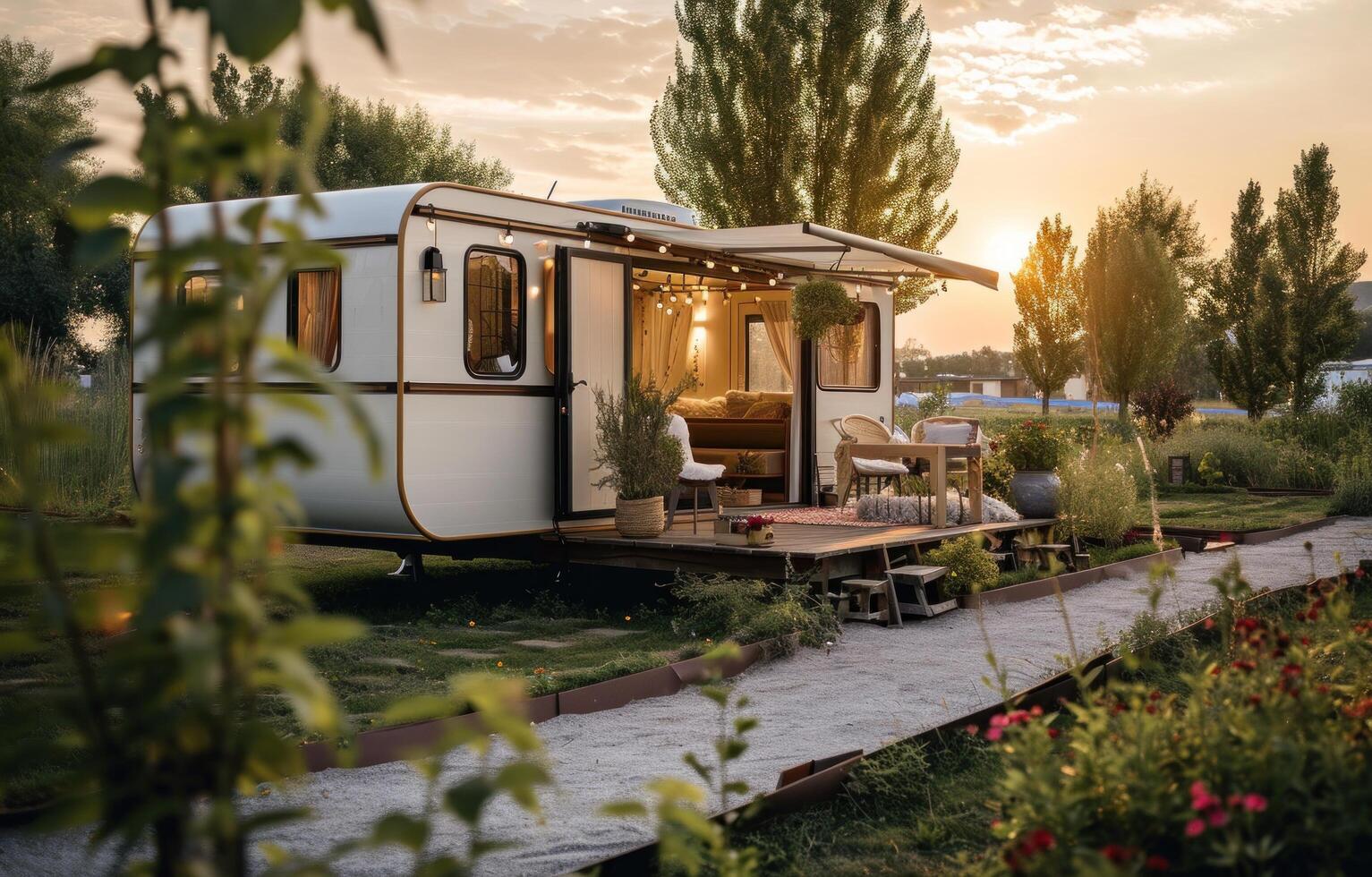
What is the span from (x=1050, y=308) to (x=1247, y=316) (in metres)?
6.79

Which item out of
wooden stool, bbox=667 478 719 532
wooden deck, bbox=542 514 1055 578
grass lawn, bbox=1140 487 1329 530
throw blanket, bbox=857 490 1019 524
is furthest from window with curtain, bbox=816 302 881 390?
grass lawn, bbox=1140 487 1329 530

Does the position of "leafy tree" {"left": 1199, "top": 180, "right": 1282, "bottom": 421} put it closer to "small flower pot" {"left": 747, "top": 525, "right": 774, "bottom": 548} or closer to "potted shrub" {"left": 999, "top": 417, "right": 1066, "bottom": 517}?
"potted shrub" {"left": 999, "top": 417, "right": 1066, "bottom": 517}

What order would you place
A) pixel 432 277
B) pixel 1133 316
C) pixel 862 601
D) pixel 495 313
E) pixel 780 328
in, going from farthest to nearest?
1. pixel 1133 316
2. pixel 780 328
3. pixel 495 313
4. pixel 862 601
5. pixel 432 277

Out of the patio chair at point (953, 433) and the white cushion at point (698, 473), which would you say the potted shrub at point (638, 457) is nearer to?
the white cushion at point (698, 473)

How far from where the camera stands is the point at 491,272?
8.35 m

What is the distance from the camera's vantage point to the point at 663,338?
13.5 meters

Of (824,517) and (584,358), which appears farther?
(824,517)

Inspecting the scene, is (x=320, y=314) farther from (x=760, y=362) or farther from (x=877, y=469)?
(x=760, y=362)

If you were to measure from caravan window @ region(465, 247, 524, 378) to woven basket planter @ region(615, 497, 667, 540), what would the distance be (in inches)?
46.8

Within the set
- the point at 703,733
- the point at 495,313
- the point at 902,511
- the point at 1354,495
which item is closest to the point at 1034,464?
the point at 902,511

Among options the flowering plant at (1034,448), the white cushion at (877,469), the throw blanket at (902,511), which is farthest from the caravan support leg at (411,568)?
the flowering plant at (1034,448)

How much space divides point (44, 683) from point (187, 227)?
3.96 meters

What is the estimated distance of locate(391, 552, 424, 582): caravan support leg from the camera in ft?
28.8

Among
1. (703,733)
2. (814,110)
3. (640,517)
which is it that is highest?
(814,110)
